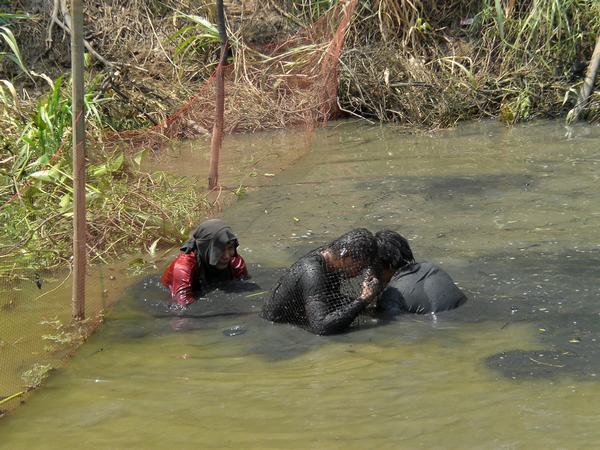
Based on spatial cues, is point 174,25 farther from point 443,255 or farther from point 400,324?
point 400,324

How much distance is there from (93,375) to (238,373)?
843 millimetres

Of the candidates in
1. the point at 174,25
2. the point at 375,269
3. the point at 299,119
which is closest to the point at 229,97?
the point at 299,119

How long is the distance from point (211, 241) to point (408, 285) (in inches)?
56.3

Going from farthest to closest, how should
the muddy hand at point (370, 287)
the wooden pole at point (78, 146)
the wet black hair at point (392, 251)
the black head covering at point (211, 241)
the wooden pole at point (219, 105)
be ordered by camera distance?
1. the wooden pole at point (219, 105)
2. the black head covering at point (211, 241)
3. the wet black hair at point (392, 251)
4. the muddy hand at point (370, 287)
5. the wooden pole at point (78, 146)

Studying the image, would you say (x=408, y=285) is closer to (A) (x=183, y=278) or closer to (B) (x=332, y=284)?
(B) (x=332, y=284)

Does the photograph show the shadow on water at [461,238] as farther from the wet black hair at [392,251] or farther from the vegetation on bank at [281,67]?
the vegetation on bank at [281,67]

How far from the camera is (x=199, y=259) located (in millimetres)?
6637

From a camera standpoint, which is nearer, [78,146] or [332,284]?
[78,146]

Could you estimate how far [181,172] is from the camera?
10367 mm

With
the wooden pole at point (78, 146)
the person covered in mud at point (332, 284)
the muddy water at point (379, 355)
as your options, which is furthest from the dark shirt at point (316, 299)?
the wooden pole at point (78, 146)

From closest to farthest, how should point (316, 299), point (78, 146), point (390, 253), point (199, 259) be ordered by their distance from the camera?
1. point (78, 146)
2. point (316, 299)
3. point (390, 253)
4. point (199, 259)

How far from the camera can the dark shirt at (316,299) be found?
576 centimetres

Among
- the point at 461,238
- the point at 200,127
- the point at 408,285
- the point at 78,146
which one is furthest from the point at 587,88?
the point at 78,146

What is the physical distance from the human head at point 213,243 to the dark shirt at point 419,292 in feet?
3.80
